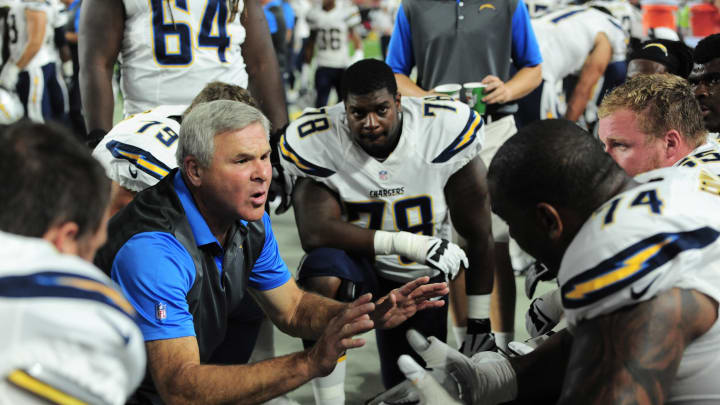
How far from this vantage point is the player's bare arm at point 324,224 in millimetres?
3018

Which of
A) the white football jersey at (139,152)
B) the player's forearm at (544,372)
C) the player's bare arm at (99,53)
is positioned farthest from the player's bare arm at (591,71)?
the player's forearm at (544,372)

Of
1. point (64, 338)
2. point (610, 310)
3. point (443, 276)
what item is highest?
point (64, 338)

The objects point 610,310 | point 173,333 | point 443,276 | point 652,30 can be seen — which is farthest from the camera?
point 652,30

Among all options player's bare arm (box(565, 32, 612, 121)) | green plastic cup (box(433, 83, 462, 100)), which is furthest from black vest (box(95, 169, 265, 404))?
player's bare arm (box(565, 32, 612, 121))

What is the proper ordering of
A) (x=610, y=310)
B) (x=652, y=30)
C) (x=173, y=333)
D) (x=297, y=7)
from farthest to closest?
1. (x=297, y=7)
2. (x=652, y=30)
3. (x=173, y=333)
4. (x=610, y=310)

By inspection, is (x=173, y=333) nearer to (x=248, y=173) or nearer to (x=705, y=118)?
(x=248, y=173)

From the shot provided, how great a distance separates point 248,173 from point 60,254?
1.06m

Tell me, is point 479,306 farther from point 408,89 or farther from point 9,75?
point 9,75

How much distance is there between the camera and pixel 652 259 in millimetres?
1475

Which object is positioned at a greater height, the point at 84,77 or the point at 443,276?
the point at 84,77

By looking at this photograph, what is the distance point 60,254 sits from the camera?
1.21 metres

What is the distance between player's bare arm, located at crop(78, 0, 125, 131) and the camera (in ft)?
10.4

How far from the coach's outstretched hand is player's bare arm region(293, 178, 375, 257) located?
2.48ft

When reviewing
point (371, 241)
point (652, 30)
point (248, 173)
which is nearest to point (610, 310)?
point (248, 173)
